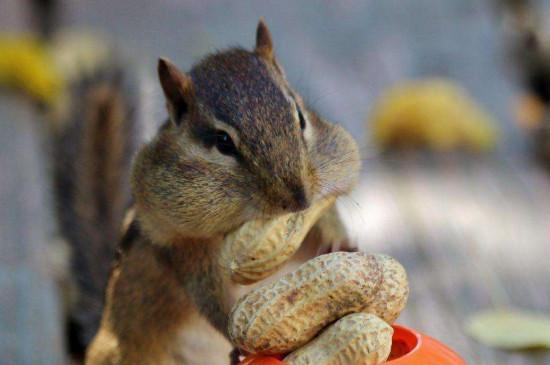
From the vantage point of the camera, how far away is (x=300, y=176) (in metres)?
1.29

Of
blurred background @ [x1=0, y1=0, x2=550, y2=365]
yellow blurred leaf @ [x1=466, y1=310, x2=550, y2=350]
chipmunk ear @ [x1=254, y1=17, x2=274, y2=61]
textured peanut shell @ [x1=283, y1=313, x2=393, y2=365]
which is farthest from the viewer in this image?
blurred background @ [x1=0, y1=0, x2=550, y2=365]

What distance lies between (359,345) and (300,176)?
280 mm

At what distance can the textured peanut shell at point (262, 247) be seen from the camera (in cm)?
127

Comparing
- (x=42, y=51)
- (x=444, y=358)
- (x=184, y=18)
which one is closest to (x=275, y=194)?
(x=444, y=358)

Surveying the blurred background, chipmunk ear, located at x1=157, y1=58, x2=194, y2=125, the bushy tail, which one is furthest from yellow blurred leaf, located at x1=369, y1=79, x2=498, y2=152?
chipmunk ear, located at x1=157, y1=58, x2=194, y2=125

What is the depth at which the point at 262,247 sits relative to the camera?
1.27m

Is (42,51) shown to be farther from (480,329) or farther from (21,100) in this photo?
(480,329)

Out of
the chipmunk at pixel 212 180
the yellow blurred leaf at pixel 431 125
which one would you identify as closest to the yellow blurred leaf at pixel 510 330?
the chipmunk at pixel 212 180

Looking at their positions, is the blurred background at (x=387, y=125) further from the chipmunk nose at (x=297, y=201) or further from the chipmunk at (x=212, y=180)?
the chipmunk nose at (x=297, y=201)

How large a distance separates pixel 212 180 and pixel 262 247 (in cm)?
16

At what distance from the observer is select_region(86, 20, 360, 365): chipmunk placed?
1.31 metres

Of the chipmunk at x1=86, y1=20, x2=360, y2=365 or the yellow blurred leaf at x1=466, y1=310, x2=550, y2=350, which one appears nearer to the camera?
the chipmunk at x1=86, y1=20, x2=360, y2=365

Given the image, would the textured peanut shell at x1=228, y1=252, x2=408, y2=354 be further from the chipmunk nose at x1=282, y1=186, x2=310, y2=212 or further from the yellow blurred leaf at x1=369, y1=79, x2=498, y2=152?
the yellow blurred leaf at x1=369, y1=79, x2=498, y2=152

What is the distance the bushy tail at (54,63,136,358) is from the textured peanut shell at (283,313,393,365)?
0.84 meters
